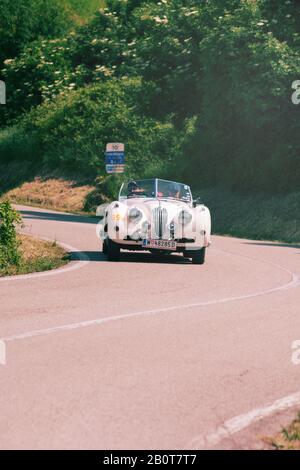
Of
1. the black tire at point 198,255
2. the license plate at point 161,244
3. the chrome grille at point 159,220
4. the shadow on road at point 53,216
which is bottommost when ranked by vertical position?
the shadow on road at point 53,216

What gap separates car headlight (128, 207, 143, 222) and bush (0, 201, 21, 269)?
7.27ft

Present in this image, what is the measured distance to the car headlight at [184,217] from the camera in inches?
734

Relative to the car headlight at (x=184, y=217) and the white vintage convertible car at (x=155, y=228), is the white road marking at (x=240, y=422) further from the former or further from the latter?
the car headlight at (x=184, y=217)

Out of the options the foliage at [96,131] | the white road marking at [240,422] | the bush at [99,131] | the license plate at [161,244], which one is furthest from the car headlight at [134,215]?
the bush at [99,131]

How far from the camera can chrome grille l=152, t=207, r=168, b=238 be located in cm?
1838

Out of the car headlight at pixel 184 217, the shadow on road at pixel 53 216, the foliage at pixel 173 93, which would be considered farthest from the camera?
the shadow on road at pixel 53 216

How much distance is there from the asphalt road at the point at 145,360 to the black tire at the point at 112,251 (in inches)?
79.9

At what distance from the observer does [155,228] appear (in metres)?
18.4

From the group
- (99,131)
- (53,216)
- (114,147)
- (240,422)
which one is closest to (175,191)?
(240,422)

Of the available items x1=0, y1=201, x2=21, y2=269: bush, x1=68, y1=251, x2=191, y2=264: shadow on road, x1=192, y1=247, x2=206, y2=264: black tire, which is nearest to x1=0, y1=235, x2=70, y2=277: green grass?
x1=0, y1=201, x2=21, y2=269: bush

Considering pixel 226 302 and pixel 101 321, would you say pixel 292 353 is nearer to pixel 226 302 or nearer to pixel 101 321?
pixel 101 321

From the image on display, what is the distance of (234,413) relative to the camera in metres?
6.67

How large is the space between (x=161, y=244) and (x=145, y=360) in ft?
32.6

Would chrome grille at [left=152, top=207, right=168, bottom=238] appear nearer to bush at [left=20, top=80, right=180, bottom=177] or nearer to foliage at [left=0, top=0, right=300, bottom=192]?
foliage at [left=0, top=0, right=300, bottom=192]
